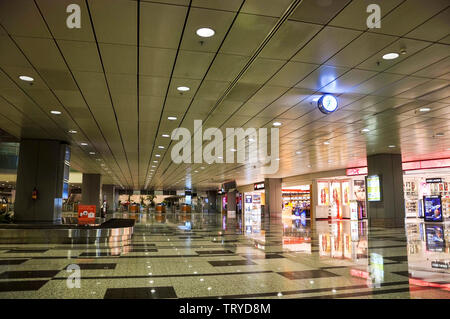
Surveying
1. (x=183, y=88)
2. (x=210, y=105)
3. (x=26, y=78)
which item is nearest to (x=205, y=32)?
(x=183, y=88)

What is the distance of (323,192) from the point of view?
29.4 meters

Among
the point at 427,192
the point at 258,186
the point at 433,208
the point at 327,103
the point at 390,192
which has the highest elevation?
the point at 327,103

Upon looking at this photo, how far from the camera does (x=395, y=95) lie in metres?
8.95

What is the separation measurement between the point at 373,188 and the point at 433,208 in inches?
336

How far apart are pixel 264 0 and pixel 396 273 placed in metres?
5.11

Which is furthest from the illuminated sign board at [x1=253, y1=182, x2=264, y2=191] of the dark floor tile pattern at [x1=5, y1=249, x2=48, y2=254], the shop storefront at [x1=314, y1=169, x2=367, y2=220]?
the dark floor tile pattern at [x1=5, y1=249, x2=48, y2=254]

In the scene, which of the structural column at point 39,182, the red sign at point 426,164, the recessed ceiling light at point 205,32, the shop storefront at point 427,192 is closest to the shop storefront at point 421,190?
the shop storefront at point 427,192

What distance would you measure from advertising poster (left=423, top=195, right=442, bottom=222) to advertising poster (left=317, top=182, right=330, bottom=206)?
7.33m

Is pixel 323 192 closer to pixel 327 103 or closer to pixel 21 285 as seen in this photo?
pixel 327 103

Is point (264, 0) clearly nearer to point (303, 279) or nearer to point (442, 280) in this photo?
point (303, 279)

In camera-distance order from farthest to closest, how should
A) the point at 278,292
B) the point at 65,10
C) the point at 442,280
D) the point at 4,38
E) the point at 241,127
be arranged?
1. the point at 241,127
2. the point at 4,38
3. the point at 442,280
4. the point at 65,10
5. the point at 278,292

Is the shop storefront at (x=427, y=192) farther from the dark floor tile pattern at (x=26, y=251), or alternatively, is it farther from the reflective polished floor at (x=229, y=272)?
the dark floor tile pattern at (x=26, y=251)

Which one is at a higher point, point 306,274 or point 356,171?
point 356,171
